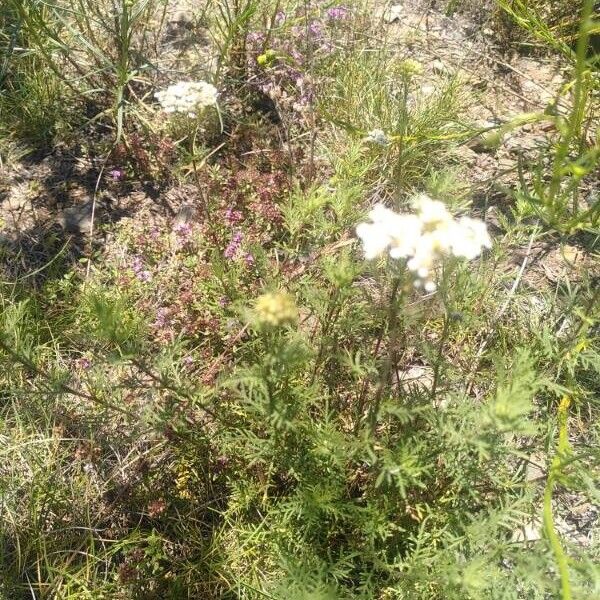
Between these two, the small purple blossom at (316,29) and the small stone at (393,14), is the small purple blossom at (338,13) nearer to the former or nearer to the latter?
the small purple blossom at (316,29)

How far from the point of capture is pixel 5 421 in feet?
8.05

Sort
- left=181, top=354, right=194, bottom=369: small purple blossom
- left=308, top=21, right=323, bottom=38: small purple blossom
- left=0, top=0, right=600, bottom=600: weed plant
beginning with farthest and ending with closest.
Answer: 1. left=308, top=21, right=323, bottom=38: small purple blossom
2. left=181, top=354, right=194, bottom=369: small purple blossom
3. left=0, top=0, right=600, bottom=600: weed plant

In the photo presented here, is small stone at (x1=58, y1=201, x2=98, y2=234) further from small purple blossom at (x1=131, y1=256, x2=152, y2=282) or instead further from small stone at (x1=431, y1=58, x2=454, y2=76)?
small stone at (x1=431, y1=58, x2=454, y2=76)

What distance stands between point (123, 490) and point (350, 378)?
3.54ft

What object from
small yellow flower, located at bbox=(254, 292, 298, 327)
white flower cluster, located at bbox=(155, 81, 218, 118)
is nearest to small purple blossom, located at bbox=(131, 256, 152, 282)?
white flower cluster, located at bbox=(155, 81, 218, 118)

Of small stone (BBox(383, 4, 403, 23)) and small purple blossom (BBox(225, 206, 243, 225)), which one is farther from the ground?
small stone (BBox(383, 4, 403, 23))

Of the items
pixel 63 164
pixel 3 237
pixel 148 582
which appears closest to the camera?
pixel 148 582

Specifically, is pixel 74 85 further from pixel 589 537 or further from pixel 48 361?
pixel 589 537

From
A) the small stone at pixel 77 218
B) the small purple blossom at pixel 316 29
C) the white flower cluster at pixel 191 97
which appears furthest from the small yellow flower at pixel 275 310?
the small purple blossom at pixel 316 29

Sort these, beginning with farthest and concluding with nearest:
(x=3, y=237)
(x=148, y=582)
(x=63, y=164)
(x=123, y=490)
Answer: (x=63, y=164) < (x=3, y=237) < (x=123, y=490) < (x=148, y=582)

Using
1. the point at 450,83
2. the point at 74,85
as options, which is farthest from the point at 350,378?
the point at 74,85

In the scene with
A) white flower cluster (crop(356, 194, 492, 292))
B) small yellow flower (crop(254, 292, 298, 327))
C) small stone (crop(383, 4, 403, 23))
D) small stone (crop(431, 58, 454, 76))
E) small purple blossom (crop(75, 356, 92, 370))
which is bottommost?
small purple blossom (crop(75, 356, 92, 370))

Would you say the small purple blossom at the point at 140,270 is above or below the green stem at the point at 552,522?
below

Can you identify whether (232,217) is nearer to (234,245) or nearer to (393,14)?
(234,245)
